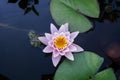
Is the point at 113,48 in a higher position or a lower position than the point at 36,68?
higher

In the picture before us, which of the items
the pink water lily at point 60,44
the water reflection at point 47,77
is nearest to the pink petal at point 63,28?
the pink water lily at point 60,44

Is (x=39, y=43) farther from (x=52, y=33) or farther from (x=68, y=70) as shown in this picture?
(x=68, y=70)

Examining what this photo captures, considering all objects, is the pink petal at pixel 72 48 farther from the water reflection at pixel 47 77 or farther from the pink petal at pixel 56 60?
the water reflection at pixel 47 77

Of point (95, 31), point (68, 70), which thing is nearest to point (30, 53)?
point (68, 70)

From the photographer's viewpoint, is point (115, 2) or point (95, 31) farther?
point (115, 2)

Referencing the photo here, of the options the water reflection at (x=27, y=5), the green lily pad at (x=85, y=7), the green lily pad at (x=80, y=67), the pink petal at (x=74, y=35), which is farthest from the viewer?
the water reflection at (x=27, y=5)

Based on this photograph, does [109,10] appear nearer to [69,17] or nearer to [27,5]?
[69,17]

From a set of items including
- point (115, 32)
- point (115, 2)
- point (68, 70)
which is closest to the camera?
point (68, 70)
